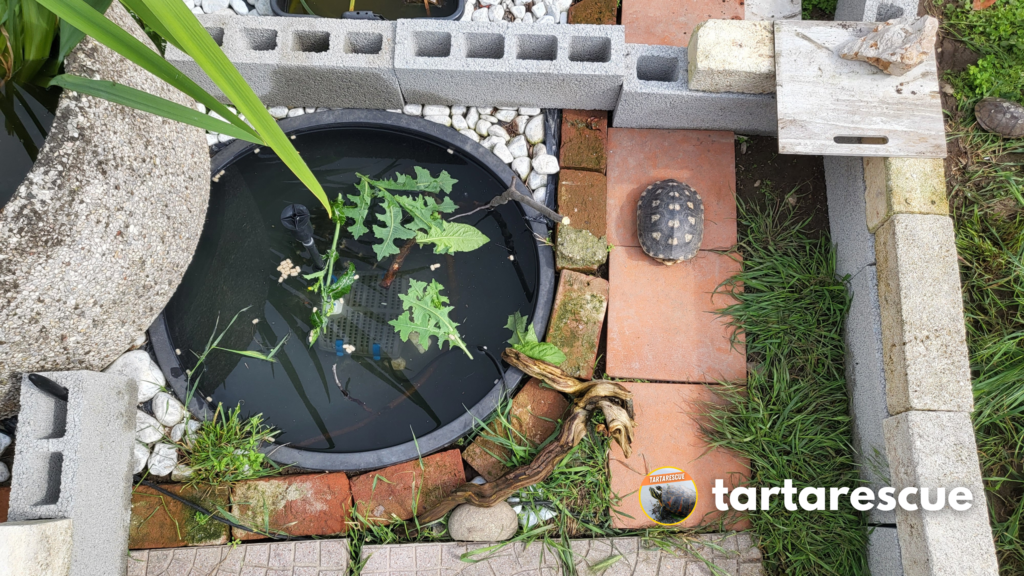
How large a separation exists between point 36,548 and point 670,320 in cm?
234

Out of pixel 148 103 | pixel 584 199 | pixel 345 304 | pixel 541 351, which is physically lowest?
pixel 541 351

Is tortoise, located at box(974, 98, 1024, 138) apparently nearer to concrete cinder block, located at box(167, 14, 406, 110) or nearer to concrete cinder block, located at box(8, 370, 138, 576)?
concrete cinder block, located at box(167, 14, 406, 110)

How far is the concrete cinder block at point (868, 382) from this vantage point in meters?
2.26

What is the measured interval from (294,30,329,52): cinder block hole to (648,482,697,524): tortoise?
2.30 meters

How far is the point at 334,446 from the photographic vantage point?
2389 mm

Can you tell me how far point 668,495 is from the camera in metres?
2.37

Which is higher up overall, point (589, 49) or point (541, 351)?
point (589, 49)

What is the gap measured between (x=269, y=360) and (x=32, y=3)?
4.75 feet

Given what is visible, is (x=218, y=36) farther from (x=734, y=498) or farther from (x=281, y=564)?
(x=734, y=498)

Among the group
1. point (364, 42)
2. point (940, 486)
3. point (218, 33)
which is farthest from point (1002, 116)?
point (218, 33)

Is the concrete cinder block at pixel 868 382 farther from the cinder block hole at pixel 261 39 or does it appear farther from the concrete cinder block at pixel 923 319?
the cinder block hole at pixel 261 39

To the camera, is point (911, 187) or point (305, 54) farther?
point (305, 54)

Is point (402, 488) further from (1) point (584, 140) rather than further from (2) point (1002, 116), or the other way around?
(2) point (1002, 116)

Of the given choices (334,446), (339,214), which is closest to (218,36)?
(339,214)
